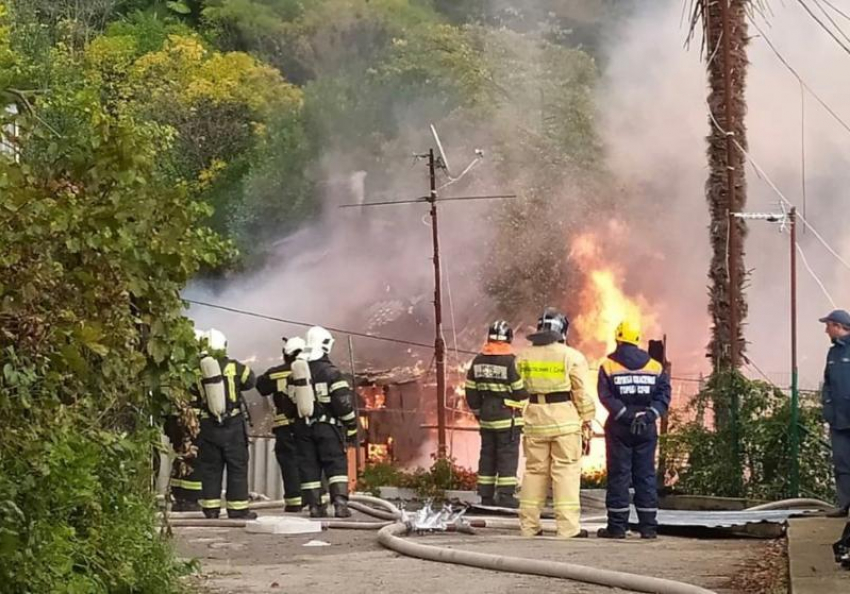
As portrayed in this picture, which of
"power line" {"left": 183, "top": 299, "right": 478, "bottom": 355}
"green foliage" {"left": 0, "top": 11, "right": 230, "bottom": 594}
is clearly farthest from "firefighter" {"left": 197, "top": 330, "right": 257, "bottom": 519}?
"power line" {"left": 183, "top": 299, "right": 478, "bottom": 355}

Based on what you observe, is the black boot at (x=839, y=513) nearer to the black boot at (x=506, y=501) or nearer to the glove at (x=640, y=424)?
the glove at (x=640, y=424)

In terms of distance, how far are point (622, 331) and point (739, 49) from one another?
6.89m

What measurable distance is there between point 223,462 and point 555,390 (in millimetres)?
3919

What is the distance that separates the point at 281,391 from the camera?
43.0 ft

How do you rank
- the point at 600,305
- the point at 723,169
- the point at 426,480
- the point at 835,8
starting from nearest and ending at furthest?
the point at 426,480 → the point at 723,169 → the point at 835,8 → the point at 600,305

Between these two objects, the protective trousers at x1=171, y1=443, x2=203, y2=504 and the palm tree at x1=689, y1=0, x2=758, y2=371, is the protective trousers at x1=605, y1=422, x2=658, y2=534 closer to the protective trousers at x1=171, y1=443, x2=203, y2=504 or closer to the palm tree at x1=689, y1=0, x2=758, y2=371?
the protective trousers at x1=171, y1=443, x2=203, y2=504

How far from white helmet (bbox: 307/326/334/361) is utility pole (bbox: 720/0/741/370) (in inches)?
189

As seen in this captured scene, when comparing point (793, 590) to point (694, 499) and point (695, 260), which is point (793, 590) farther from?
point (695, 260)

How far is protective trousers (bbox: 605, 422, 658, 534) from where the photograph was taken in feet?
33.9

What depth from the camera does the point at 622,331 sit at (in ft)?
34.0

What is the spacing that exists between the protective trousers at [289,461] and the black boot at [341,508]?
684 millimetres

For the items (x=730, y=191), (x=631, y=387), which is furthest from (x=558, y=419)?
(x=730, y=191)

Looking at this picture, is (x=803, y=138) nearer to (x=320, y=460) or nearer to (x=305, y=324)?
(x=305, y=324)

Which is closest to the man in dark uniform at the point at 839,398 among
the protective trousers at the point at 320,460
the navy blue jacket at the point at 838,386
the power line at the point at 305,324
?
the navy blue jacket at the point at 838,386
